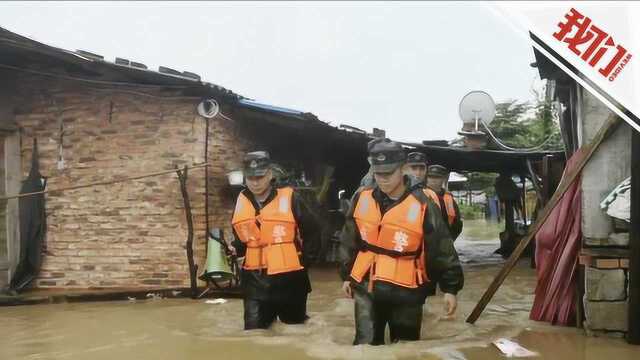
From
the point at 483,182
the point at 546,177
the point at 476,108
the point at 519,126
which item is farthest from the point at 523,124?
the point at 546,177

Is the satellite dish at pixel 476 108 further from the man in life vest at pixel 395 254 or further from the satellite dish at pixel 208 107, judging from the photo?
the man in life vest at pixel 395 254

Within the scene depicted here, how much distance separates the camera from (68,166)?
27.0 ft

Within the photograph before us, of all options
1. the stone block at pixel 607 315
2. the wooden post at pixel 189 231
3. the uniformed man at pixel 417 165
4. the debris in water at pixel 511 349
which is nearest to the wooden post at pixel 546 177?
the uniformed man at pixel 417 165

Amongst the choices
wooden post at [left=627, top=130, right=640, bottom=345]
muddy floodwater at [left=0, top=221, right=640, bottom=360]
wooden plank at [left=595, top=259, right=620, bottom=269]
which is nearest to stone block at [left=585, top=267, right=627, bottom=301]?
wooden plank at [left=595, top=259, right=620, bottom=269]

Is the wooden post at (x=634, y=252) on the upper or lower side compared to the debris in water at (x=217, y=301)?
upper

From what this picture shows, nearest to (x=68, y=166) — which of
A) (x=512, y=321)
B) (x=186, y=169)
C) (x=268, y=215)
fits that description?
(x=186, y=169)

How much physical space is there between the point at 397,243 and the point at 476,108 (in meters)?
8.29

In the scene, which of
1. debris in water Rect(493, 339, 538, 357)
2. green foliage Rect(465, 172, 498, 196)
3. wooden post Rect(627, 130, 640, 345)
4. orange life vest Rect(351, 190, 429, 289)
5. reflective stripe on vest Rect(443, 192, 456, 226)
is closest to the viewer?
orange life vest Rect(351, 190, 429, 289)

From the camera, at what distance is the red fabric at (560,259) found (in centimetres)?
555

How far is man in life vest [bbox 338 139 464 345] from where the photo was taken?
436 centimetres

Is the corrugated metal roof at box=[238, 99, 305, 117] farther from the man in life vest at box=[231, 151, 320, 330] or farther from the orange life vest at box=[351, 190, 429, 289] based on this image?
the orange life vest at box=[351, 190, 429, 289]

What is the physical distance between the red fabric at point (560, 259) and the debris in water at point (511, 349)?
3.46 ft

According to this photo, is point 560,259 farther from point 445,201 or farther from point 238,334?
point 238,334

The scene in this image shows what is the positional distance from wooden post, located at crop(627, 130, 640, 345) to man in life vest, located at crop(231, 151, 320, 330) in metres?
2.78
